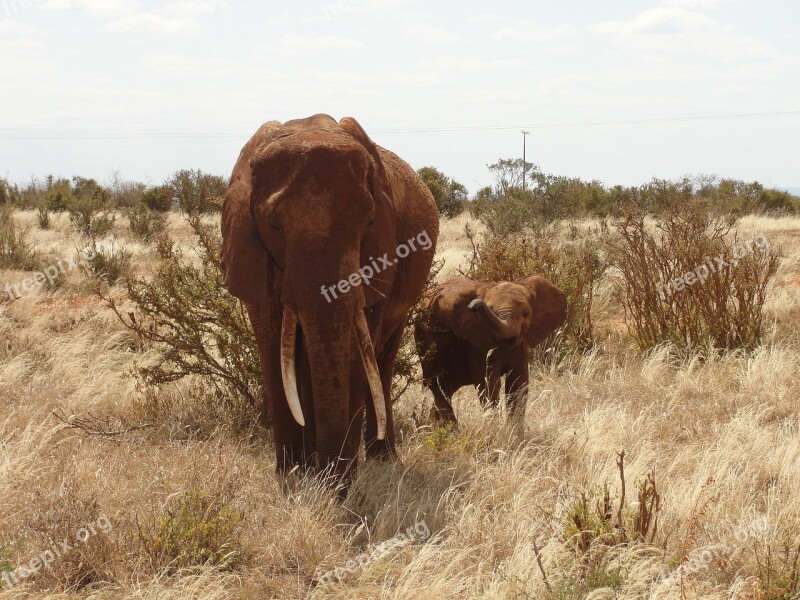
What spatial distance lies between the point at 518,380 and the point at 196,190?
2384 cm

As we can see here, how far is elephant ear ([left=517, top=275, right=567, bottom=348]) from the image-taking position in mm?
7855

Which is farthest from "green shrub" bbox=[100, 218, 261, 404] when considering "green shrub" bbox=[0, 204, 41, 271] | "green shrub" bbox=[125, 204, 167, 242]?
"green shrub" bbox=[125, 204, 167, 242]

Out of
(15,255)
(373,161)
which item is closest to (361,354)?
(373,161)

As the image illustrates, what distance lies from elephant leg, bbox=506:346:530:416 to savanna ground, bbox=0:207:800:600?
26 cm

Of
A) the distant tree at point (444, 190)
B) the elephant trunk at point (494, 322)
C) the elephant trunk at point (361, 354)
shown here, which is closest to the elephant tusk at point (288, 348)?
the elephant trunk at point (361, 354)

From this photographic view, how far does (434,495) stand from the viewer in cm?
578

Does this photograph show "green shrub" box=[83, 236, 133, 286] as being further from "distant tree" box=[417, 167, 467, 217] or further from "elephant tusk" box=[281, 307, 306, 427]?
"distant tree" box=[417, 167, 467, 217]

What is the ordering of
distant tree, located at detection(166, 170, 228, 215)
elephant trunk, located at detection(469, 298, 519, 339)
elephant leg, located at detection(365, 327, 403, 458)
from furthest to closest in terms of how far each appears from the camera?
distant tree, located at detection(166, 170, 228, 215) < elephant trunk, located at detection(469, 298, 519, 339) < elephant leg, located at detection(365, 327, 403, 458)

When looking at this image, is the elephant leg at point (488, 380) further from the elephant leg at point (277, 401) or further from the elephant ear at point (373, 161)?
the elephant ear at point (373, 161)

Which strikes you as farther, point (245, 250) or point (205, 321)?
point (205, 321)

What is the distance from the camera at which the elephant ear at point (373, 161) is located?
5.58 m

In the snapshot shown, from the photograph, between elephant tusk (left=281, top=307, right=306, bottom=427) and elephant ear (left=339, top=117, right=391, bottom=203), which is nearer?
elephant tusk (left=281, top=307, right=306, bottom=427)

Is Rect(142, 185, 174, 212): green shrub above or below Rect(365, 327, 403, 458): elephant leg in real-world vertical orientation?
above

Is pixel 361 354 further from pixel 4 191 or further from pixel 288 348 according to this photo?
pixel 4 191
